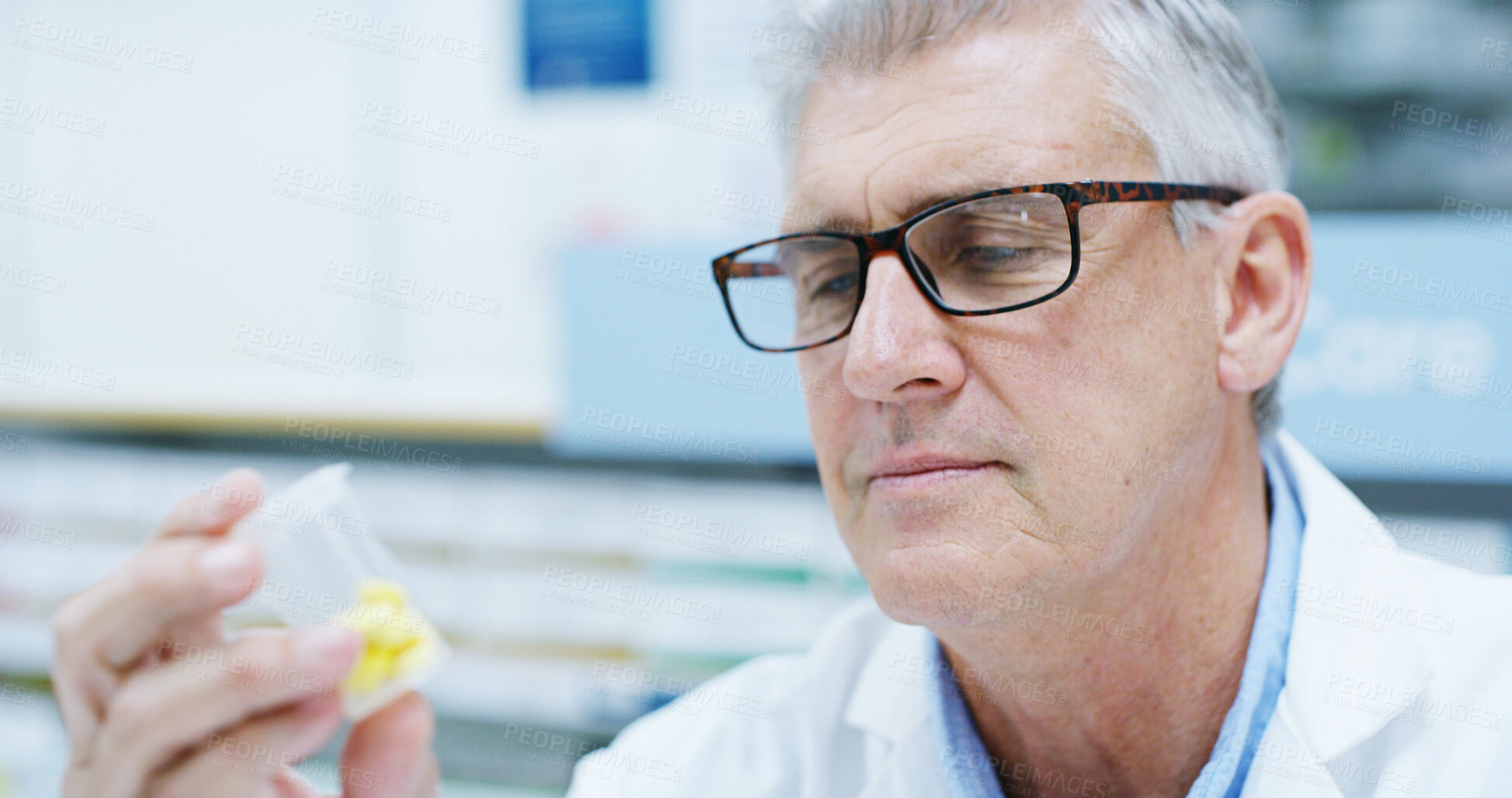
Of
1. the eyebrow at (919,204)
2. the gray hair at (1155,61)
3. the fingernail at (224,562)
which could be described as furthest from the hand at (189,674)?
the gray hair at (1155,61)

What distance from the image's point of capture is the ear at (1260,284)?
3.32ft

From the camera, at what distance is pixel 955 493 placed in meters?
0.93

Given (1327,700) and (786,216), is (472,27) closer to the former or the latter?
(786,216)

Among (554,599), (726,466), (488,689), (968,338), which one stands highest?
(968,338)

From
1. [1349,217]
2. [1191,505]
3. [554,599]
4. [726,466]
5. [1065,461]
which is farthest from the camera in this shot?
[554,599]

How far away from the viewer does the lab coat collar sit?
0.97 metres

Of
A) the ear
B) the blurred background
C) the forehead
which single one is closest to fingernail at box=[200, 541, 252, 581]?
the forehead

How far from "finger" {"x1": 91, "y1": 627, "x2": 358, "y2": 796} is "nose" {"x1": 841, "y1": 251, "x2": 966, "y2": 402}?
0.50m

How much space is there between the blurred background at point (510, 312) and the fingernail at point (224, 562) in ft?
3.86

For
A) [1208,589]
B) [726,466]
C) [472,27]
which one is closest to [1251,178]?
[1208,589]

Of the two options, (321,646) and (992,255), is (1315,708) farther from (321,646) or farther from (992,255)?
(321,646)

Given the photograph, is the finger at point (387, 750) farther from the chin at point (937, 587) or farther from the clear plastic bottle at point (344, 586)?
the chin at point (937, 587)

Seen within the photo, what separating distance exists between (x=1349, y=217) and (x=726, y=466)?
1.18m

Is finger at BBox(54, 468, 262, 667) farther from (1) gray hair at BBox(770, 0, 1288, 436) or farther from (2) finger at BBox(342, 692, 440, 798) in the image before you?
(1) gray hair at BBox(770, 0, 1288, 436)
